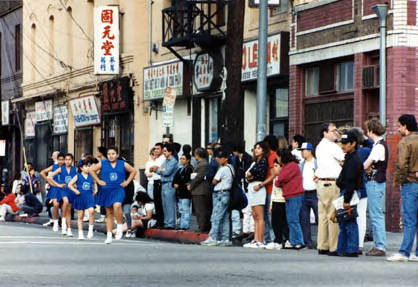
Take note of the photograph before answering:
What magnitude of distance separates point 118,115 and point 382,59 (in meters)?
18.5

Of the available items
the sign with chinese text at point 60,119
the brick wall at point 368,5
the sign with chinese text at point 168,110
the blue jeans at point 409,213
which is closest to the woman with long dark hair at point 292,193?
the blue jeans at point 409,213

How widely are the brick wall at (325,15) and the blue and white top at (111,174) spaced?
244 inches

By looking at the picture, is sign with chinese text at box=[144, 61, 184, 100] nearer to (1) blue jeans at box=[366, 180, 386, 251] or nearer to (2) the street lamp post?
(2) the street lamp post

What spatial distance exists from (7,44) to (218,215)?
108 feet

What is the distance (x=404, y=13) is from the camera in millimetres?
22109

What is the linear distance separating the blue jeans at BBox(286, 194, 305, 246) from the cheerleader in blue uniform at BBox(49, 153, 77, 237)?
20.9 feet

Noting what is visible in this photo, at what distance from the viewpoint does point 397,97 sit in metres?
21.9

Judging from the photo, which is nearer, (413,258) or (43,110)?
(413,258)

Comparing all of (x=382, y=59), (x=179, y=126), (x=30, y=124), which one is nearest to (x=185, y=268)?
(x=382, y=59)

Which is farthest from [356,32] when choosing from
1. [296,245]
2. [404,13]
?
[296,245]

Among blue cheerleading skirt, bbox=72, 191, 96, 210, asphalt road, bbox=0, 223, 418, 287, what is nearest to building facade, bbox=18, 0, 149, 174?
blue cheerleading skirt, bbox=72, 191, 96, 210

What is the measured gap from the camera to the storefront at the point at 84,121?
39.5m

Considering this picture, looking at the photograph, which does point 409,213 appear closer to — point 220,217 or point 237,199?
point 237,199

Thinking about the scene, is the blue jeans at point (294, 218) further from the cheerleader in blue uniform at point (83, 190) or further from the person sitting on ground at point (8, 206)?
the person sitting on ground at point (8, 206)
